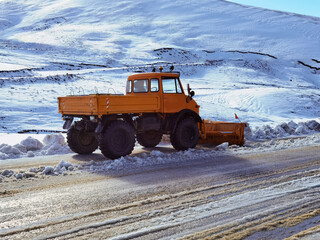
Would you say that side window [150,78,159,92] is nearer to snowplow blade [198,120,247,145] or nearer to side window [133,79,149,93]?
side window [133,79,149,93]

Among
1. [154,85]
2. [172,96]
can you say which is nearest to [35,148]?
[154,85]

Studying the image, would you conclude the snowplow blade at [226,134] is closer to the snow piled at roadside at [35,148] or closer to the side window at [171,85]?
the side window at [171,85]

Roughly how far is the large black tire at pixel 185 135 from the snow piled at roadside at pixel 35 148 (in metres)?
3.06

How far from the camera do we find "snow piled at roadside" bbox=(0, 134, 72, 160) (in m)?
10.3

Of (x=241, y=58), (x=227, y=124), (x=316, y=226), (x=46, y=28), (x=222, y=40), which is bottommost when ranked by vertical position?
(x=316, y=226)

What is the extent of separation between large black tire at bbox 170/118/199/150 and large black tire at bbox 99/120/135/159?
161 cm

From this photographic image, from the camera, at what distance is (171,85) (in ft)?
36.2

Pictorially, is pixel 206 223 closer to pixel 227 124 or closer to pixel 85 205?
pixel 85 205

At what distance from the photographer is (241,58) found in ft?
169

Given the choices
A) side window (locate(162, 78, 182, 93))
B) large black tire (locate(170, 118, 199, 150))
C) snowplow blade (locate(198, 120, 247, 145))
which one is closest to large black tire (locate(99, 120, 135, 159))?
large black tire (locate(170, 118, 199, 150))

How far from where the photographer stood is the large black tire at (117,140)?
368 inches

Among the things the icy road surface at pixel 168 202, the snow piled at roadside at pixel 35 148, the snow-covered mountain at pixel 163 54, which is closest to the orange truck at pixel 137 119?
the snow piled at roadside at pixel 35 148

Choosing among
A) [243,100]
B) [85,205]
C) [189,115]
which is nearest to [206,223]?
[85,205]

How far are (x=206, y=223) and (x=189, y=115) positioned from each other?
265 inches
